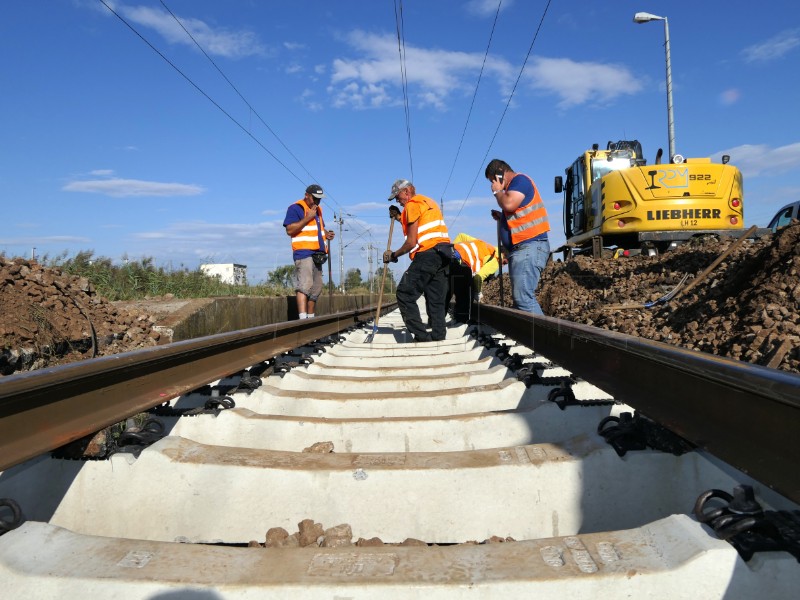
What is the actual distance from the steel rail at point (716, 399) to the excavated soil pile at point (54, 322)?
3.54 m

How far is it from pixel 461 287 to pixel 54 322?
635 cm

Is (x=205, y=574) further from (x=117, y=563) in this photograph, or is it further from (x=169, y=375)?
(x=169, y=375)

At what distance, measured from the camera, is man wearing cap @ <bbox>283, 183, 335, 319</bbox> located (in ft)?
25.0

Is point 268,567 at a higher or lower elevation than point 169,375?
lower

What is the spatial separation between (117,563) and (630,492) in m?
1.37

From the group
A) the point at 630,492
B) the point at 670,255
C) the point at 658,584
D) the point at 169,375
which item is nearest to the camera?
the point at 658,584

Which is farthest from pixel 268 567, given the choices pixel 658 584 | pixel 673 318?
pixel 673 318

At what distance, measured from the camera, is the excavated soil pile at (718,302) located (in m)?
4.05

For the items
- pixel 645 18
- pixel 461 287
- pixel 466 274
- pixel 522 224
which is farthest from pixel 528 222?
pixel 645 18

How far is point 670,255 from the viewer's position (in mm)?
9266

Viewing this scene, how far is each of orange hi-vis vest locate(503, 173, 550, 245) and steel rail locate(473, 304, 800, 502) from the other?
3.19m

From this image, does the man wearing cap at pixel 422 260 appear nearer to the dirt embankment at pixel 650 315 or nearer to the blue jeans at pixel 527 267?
the blue jeans at pixel 527 267

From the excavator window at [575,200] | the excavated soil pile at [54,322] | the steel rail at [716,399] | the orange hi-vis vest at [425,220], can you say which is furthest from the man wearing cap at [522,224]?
the excavator window at [575,200]

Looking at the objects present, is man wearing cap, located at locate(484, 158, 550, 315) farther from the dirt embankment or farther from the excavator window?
the excavator window
